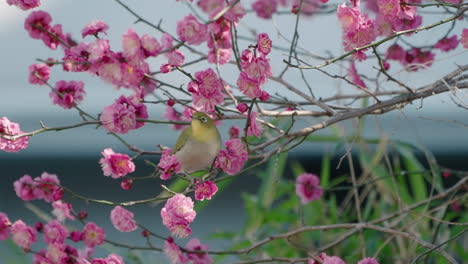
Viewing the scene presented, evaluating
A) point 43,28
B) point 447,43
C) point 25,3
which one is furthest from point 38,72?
point 447,43

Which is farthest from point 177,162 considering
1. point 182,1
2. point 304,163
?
point 304,163

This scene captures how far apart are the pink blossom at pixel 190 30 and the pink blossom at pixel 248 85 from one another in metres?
0.32

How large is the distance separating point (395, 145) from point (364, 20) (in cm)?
145

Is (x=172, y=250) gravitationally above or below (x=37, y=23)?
below

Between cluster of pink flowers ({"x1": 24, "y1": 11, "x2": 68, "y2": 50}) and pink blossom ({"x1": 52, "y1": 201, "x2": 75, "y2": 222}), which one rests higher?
cluster of pink flowers ({"x1": 24, "y1": 11, "x2": 68, "y2": 50})

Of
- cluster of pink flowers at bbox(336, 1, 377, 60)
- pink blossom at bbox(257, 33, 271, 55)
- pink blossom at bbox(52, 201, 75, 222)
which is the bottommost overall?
pink blossom at bbox(257, 33, 271, 55)

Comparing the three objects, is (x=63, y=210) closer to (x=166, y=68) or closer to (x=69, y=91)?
(x=69, y=91)

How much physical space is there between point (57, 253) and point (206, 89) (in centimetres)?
68

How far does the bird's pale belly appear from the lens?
1.56 meters

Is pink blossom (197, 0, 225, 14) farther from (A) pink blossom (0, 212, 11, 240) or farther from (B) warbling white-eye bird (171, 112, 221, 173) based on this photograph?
(A) pink blossom (0, 212, 11, 240)

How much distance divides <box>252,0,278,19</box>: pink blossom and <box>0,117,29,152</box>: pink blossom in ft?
3.76

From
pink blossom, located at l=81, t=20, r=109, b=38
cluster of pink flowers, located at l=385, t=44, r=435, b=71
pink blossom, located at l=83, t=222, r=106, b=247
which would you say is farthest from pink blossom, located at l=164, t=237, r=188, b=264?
cluster of pink flowers, located at l=385, t=44, r=435, b=71

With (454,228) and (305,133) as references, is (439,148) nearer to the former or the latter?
(454,228)

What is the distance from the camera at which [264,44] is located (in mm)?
1498
